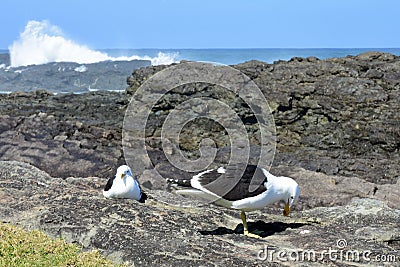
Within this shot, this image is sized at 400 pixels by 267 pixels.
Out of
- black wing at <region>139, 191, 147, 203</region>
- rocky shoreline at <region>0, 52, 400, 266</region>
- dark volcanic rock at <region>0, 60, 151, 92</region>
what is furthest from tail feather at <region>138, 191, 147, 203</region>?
dark volcanic rock at <region>0, 60, 151, 92</region>

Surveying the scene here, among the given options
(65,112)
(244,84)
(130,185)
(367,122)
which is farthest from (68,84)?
(130,185)

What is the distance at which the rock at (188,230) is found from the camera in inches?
265

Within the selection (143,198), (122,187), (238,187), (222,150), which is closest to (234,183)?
(238,187)

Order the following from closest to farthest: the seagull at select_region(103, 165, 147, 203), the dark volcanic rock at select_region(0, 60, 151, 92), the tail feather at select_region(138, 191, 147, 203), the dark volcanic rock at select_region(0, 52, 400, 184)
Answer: the seagull at select_region(103, 165, 147, 203)
the tail feather at select_region(138, 191, 147, 203)
the dark volcanic rock at select_region(0, 52, 400, 184)
the dark volcanic rock at select_region(0, 60, 151, 92)

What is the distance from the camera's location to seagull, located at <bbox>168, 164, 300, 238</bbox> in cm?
726

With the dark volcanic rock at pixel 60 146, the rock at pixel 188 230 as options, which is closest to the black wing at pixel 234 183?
the rock at pixel 188 230

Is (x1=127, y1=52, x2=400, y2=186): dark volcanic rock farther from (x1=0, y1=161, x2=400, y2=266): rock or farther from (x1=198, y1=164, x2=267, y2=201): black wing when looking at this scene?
(x1=198, y1=164, x2=267, y2=201): black wing

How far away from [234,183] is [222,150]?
28.2 feet

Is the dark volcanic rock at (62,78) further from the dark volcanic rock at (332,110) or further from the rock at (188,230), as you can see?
the rock at (188,230)

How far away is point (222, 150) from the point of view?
15.9 metres

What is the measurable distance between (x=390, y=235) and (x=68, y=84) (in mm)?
55753

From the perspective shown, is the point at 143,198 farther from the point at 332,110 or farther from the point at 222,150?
the point at 332,110

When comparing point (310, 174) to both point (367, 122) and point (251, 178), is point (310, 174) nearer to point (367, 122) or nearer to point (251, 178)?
point (251, 178)

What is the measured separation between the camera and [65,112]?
26.8 m
